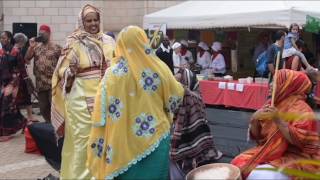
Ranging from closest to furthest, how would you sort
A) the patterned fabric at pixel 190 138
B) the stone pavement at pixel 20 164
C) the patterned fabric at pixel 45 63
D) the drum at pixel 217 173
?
the drum at pixel 217 173
the patterned fabric at pixel 190 138
the stone pavement at pixel 20 164
the patterned fabric at pixel 45 63

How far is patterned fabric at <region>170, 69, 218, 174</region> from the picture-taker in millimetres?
4637

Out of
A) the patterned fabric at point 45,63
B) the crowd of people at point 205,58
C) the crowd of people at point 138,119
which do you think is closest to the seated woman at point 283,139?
the crowd of people at point 138,119

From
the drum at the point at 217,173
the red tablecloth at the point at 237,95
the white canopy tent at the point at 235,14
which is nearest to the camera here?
the drum at the point at 217,173

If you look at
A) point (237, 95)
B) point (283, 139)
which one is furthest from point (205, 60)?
point (283, 139)

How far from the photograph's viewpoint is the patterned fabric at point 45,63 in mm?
8641

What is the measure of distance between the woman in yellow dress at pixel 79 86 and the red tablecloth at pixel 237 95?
15.2 ft

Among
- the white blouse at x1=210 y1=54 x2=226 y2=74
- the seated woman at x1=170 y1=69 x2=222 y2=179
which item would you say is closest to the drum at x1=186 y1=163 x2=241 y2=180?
the seated woman at x1=170 y1=69 x2=222 y2=179

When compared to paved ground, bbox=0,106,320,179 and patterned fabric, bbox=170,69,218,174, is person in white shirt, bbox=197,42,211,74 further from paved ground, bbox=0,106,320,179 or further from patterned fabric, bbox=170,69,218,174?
patterned fabric, bbox=170,69,218,174

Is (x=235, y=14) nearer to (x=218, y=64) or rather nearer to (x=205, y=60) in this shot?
(x=218, y=64)

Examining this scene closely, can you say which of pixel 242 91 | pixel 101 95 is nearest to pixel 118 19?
pixel 242 91

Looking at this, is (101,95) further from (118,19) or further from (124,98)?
(118,19)

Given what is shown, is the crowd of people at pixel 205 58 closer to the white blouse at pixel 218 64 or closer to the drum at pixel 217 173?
the white blouse at pixel 218 64

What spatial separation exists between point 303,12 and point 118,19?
7.94m

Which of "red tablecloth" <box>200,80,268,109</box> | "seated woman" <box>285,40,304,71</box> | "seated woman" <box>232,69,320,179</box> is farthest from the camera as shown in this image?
"red tablecloth" <box>200,80,268,109</box>
